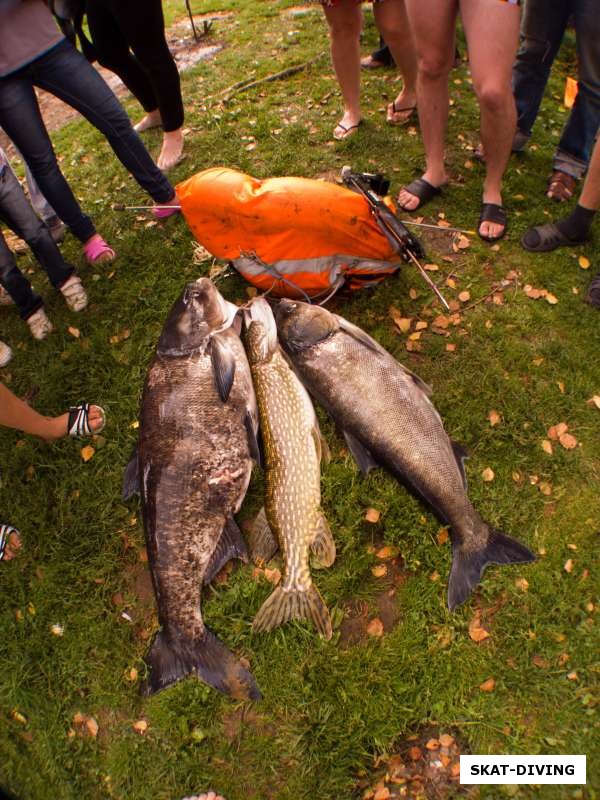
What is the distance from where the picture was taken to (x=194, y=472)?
2951 millimetres

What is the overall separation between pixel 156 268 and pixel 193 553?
2.87m

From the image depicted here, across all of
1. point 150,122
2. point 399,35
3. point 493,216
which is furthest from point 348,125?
point 150,122

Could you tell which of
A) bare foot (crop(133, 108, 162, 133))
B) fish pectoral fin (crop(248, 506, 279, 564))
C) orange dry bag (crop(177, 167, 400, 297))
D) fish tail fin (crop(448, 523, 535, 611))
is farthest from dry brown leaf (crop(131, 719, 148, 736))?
bare foot (crop(133, 108, 162, 133))

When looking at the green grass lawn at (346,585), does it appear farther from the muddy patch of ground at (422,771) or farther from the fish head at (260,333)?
the fish head at (260,333)

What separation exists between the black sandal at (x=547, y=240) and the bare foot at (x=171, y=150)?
12.5ft

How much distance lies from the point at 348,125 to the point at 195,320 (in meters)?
3.35

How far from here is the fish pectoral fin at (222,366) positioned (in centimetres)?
308

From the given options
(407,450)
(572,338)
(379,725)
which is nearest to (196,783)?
(379,725)

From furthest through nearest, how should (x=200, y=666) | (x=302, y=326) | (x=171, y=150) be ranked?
1. (x=171, y=150)
2. (x=302, y=326)
3. (x=200, y=666)

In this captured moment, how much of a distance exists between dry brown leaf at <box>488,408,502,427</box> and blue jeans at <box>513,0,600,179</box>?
2.66m

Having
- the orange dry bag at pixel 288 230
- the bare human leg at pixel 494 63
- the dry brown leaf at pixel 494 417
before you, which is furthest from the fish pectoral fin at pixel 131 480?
the bare human leg at pixel 494 63

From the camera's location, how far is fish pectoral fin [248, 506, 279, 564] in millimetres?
2982

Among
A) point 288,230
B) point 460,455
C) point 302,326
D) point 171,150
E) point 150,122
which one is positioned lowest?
point 460,455

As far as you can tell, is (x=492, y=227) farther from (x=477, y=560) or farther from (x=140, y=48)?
(x=140, y=48)
